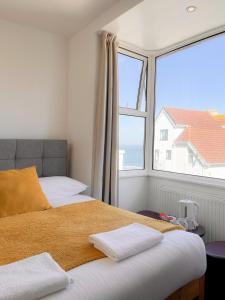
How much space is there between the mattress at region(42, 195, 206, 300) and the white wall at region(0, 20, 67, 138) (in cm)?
203

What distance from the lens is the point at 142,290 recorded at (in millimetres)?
1091

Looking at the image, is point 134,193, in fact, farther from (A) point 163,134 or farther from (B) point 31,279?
(B) point 31,279

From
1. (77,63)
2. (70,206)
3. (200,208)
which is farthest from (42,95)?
(200,208)

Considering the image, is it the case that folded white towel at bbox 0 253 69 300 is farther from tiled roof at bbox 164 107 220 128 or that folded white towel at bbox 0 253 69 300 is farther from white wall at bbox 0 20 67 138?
tiled roof at bbox 164 107 220 128

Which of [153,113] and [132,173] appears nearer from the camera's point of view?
[132,173]

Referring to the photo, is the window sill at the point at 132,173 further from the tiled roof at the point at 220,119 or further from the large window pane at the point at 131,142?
the tiled roof at the point at 220,119

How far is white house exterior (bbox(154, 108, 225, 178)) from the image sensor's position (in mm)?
2556

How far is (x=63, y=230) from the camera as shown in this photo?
60.3 inches

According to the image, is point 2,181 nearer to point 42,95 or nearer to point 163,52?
point 42,95

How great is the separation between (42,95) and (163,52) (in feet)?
5.57

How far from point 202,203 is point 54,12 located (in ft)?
8.45

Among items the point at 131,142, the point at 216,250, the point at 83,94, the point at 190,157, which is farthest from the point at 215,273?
the point at 83,94

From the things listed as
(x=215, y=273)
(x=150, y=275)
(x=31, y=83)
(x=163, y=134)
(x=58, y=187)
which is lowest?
(x=215, y=273)

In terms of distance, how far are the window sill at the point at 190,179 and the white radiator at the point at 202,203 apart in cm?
6
